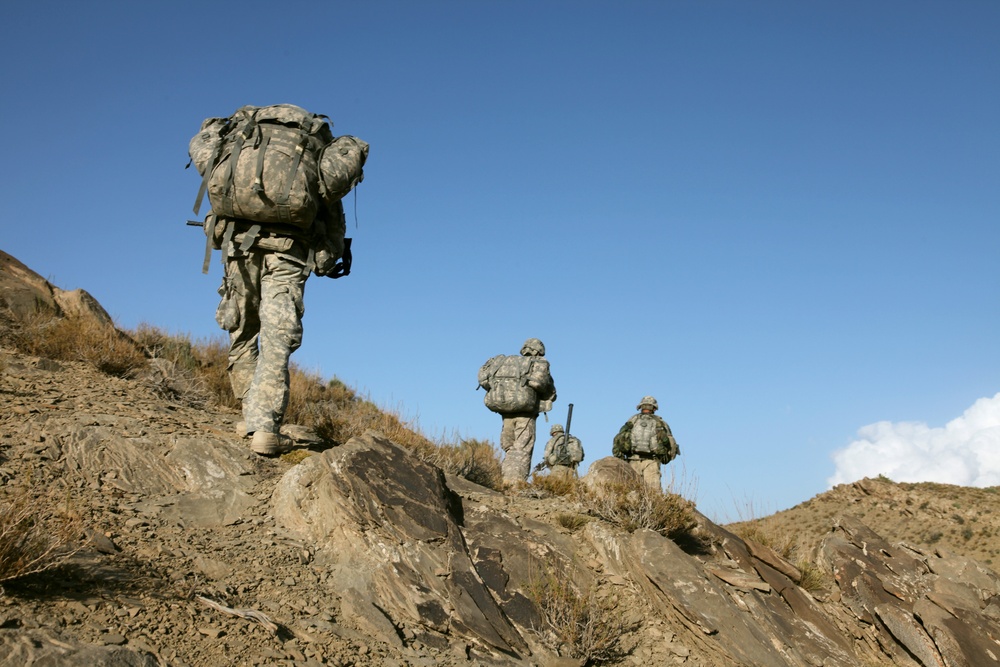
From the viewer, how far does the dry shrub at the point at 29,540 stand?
3.92m

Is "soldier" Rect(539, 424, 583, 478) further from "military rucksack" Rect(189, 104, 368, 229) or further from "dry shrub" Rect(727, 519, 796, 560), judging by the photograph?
"military rucksack" Rect(189, 104, 368, 229)

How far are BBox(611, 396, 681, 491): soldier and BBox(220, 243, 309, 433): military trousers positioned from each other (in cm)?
826

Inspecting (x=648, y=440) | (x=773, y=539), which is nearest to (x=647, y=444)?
(x=648, y=440)

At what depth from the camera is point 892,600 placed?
777cm

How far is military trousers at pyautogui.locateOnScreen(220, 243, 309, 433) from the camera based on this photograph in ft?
22.2

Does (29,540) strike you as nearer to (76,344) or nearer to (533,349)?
(76,344)

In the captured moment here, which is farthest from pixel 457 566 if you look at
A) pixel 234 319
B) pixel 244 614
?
pixel 234 319

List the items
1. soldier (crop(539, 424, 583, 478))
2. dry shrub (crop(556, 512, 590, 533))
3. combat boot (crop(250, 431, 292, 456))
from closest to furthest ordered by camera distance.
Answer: combat boot (crop(250, 431, 292, 456))
dry shrub (crop(556, 512, 590, 533))
soldier (crop(539, 424, 583, 478))

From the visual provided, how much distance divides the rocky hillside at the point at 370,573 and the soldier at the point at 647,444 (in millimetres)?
5438

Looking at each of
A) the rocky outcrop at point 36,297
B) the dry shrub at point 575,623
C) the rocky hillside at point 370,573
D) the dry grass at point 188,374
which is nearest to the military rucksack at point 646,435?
the dry grass at point 188,374

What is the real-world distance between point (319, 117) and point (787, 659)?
5.66 meters

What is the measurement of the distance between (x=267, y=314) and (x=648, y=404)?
9.25 meters

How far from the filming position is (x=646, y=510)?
7691mm

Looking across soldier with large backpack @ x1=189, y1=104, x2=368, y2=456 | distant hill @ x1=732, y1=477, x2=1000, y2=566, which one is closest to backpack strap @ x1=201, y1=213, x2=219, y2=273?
soldier with large backpack @ x1=189, y1=104, x2=368, y2=456
